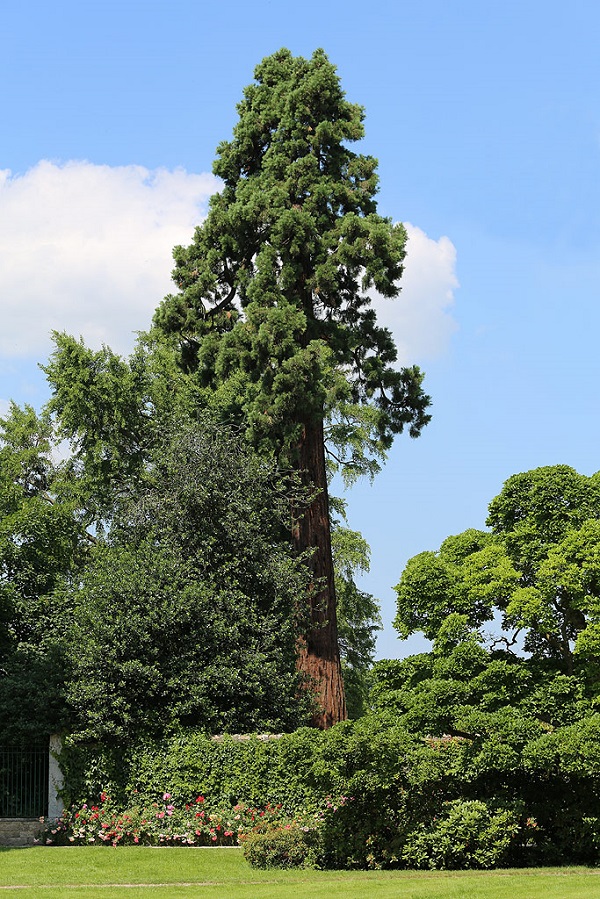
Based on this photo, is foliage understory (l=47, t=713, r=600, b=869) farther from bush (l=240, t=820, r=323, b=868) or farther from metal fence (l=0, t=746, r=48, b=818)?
metal fence (l=0, t=746, r=48, b=818)

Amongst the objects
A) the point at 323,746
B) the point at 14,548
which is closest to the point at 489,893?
the point at 323,746

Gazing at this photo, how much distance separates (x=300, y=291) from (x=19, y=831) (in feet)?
45.3

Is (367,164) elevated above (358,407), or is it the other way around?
(367,164)

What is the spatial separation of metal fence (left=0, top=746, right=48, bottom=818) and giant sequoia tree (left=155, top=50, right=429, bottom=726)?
6.14m

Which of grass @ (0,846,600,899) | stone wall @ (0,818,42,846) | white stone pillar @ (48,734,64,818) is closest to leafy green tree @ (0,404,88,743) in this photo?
white stone pillar @ (48,734,64,818)

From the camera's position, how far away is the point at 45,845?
71.4 ft

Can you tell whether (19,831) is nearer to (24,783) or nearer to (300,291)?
(24,783)

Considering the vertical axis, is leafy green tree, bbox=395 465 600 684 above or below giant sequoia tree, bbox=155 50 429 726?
below

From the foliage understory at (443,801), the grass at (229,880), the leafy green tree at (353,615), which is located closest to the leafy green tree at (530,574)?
the foliage understory at (443,801)

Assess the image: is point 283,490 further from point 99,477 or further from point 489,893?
point 489,893

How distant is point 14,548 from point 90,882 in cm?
1480

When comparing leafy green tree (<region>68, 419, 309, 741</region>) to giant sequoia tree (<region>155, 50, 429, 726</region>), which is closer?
leafy green tree (<region>68, 419, 309, 741</region>)

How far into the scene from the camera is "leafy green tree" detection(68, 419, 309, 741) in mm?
22078

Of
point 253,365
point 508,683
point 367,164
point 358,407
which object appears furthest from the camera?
point 358,407
